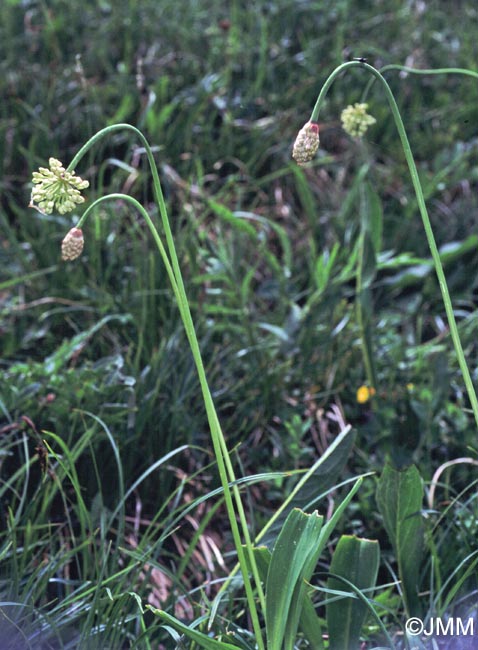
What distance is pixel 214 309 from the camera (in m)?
2.09

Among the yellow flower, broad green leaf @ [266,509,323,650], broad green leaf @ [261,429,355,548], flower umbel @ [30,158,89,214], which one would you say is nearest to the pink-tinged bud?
flower umbel @ [30,158,89,214]

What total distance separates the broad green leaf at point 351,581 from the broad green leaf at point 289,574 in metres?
0.13

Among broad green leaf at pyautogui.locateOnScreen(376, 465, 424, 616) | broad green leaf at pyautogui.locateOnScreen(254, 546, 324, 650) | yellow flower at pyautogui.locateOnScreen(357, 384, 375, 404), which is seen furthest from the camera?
yellow flower at pyautogui.locateOnScreen(357, 384, 375, 404)

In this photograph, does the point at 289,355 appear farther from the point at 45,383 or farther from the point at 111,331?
the point at 45,383

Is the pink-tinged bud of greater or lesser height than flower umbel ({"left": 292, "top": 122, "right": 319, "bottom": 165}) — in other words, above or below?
below

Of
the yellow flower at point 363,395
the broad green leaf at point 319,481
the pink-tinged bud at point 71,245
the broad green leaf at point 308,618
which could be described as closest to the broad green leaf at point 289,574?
the broad green leaf at point 308,618

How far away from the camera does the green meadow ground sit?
4.84 ft

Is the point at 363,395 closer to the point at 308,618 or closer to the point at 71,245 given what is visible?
the point at 308,618

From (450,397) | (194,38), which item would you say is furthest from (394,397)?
(194,38)

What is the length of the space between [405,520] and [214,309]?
85 centimetres

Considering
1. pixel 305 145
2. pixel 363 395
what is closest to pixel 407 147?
pixel 305 145

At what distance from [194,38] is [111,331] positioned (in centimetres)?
166

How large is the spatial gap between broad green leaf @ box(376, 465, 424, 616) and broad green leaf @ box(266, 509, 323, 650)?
11.1 inches

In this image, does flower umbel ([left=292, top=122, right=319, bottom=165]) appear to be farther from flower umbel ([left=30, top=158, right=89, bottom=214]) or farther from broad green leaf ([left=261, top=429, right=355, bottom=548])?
broad green leaf ([left=261, top=429, right=355, bottom=548])
